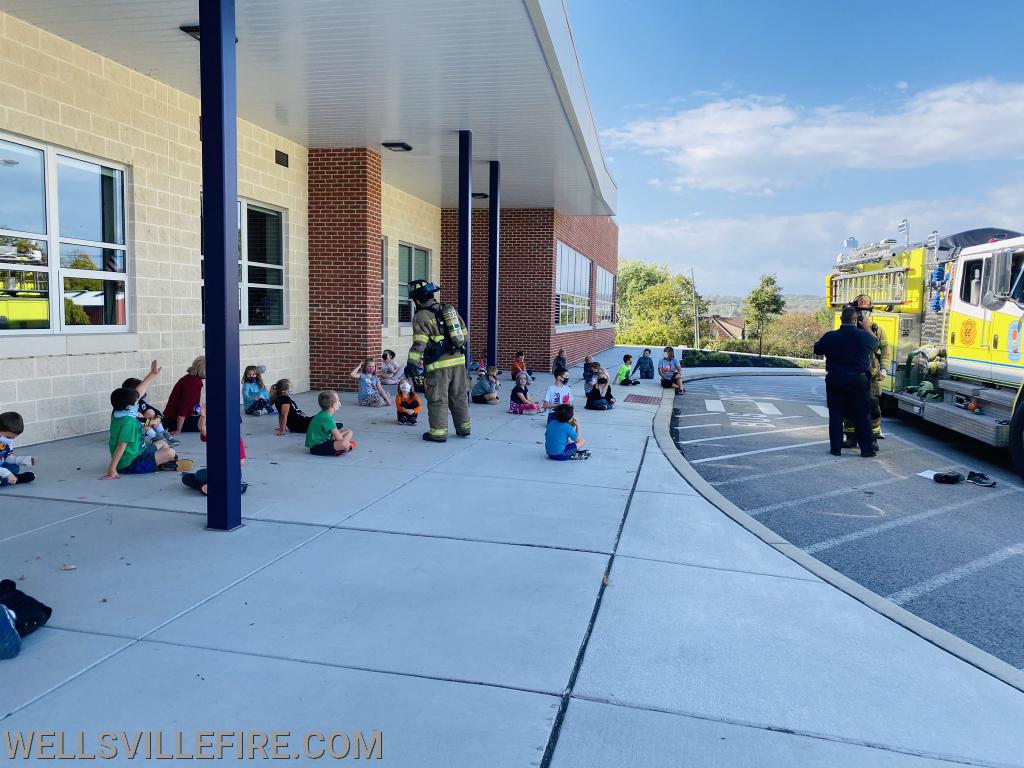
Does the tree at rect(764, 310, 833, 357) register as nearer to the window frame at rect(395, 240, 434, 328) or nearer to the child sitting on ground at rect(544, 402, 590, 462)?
the window frame at rect(395, 240, 434, 328)

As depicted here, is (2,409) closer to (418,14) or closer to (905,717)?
(418,14)

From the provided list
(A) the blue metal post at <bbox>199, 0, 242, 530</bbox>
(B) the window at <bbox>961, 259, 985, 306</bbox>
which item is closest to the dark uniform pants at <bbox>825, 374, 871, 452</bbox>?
(B) the window at <bbox>961, 259, 985, 306</bbox>

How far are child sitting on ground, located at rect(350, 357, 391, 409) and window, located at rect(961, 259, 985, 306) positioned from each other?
870 centimetres

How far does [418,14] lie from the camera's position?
24.7ft

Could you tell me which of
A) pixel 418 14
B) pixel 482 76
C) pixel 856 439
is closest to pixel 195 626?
pixel 418 14

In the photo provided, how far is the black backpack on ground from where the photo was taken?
3.60 m

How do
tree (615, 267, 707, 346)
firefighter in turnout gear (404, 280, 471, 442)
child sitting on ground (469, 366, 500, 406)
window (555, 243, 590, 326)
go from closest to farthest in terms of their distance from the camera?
firefighter in turnout gear (404, 280, 471, 442) → child sitting on ground (469, 366, 500, 406) → window (555, 243, 590, 326) → tree (615, 267, 707, 346)

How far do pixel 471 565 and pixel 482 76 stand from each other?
675 cm

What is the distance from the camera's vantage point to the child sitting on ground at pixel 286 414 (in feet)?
30.7

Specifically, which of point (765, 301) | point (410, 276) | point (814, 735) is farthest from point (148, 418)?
point (765, 301)

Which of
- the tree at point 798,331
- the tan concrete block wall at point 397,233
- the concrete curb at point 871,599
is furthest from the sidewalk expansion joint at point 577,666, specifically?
the tree at point 798,331
